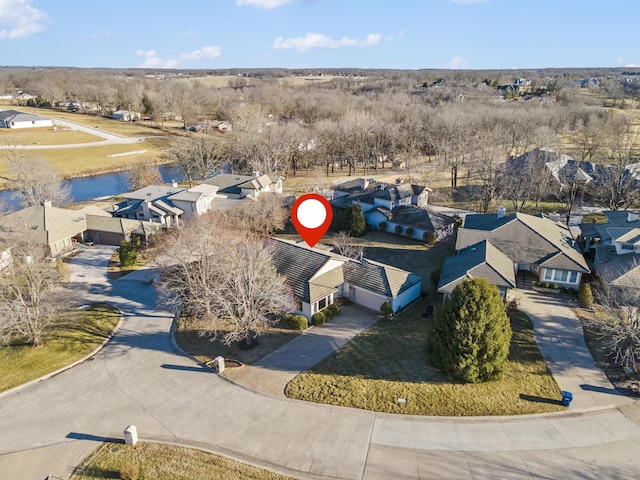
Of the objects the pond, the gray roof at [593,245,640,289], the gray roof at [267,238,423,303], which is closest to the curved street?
the gray roof at [593,245,640,289]

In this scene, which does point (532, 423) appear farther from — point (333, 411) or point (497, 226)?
point (497, 226)

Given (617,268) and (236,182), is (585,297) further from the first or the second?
(236,182)

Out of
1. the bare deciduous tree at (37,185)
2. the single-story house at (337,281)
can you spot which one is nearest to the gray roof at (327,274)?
the single-story house at (337,281)

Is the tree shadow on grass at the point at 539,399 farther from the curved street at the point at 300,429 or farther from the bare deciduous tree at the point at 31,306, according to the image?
the bare deciduous tree at the point at 31,306

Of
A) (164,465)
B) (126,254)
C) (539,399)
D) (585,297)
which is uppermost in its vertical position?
(126,254)

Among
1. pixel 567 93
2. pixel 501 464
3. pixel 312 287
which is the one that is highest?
pixel 567 93

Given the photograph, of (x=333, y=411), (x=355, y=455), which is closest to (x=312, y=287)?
(x=333, y=411)

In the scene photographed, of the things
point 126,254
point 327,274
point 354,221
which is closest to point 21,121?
point 126,254
